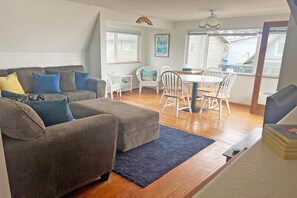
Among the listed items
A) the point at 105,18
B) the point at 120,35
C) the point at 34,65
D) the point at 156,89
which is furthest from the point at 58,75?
the point at 156,89

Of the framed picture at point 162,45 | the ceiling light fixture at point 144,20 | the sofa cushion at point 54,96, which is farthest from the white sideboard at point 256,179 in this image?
the framed picture at point 162,45

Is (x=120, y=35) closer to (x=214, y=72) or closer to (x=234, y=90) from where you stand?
(x=214, y=72)

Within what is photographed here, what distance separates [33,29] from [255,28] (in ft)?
15.0

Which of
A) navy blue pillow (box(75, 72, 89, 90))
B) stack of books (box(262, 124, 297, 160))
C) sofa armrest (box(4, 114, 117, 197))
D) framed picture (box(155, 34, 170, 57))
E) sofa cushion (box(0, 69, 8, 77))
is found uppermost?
framed picture (box(155, 34, 170, 57))

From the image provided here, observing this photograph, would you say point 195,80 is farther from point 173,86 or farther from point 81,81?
point 81,81

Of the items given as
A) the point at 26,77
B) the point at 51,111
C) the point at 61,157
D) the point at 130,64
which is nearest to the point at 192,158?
the point at 61,157

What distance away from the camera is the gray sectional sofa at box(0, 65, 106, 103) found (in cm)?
375

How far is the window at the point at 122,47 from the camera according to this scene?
6.11 m

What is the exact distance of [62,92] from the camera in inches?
158

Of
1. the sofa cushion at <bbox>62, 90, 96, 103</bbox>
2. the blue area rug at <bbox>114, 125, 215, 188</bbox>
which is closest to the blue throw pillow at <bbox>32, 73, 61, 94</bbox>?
the sofa cushion at <bbox>62, 90, 96, 103</bbox>

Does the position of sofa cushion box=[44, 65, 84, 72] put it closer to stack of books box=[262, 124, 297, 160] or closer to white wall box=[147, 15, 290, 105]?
white wall box=[147, 15, 290, 105]

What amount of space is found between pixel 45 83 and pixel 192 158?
9.31 ft

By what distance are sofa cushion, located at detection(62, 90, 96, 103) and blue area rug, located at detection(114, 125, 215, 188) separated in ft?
5.46

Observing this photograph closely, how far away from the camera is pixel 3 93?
2.01 metres
